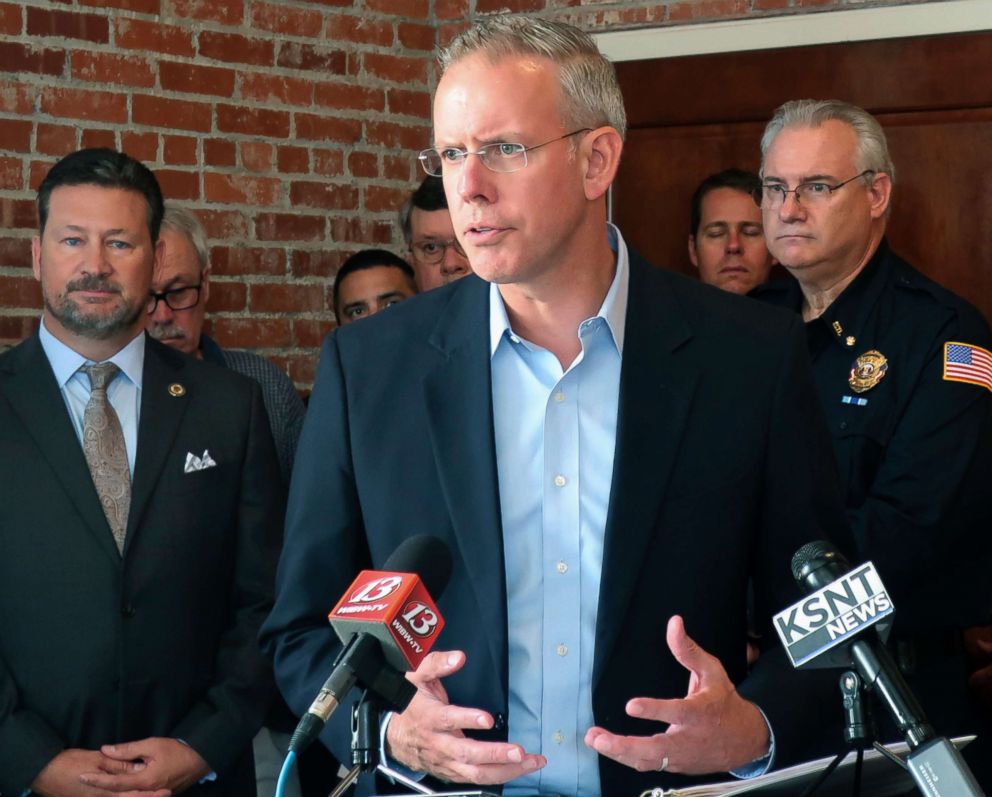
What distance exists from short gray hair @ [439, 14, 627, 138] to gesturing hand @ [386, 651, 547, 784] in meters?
0.76

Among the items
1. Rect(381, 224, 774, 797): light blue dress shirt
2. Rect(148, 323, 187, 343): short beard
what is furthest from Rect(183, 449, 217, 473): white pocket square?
Rect(381, 224, 774, 797): light blue dress shirt

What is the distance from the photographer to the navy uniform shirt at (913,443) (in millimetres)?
2826

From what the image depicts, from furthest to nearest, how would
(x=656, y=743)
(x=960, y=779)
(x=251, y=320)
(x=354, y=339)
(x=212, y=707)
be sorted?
(x=251, y=320) < (x=212, y=707) < (x=354, y=339) < (x=656, y=743) < (x=960, y=779)

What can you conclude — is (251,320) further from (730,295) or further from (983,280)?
(730,295)

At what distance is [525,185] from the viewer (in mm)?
1821

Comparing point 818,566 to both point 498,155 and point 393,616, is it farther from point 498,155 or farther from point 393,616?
point 498,155

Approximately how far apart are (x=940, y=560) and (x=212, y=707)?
1512mm

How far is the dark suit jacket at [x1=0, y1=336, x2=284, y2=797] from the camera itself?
273 cm

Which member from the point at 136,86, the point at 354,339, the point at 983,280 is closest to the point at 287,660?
the point at 354,339

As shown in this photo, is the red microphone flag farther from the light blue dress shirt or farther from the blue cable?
the light blue dress shirt

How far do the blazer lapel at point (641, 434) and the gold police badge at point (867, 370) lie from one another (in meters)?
1.11

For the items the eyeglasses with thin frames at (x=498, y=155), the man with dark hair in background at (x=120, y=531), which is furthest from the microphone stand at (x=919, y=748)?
the man with dark hair in background at (x=120, y=531)

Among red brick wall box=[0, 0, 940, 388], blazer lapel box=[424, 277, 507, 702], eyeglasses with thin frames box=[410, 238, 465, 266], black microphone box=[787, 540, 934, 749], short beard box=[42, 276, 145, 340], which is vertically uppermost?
red brick wall box=[0, 0, 940, 388]

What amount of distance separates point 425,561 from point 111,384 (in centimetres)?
160
